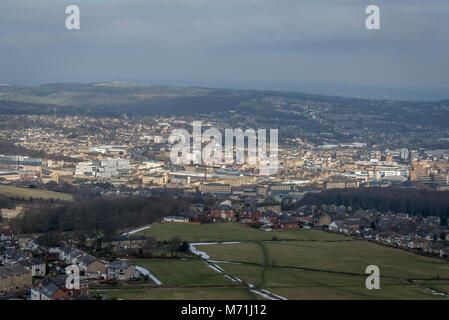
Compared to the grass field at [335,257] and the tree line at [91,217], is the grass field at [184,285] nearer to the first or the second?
the grass field at [335,257]

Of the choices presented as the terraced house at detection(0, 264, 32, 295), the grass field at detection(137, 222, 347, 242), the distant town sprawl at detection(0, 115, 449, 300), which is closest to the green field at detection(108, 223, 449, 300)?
the grass field at detection(137, 222, 347, 242)

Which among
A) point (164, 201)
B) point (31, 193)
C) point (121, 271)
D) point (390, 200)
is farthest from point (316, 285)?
point (31, 193)

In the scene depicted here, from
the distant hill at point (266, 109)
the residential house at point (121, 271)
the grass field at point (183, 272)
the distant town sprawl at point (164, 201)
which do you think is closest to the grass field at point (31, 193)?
the distant town sprawl at point (164, 201)

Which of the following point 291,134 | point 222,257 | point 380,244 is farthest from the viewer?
point 291,134

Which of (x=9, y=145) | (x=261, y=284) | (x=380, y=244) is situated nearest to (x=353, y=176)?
(x=380, y=244)

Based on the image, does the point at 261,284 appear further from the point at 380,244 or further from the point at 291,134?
the point at 291,134
